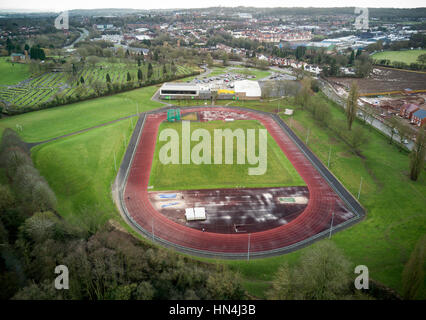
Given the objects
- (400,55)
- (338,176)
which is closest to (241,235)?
(338,176)

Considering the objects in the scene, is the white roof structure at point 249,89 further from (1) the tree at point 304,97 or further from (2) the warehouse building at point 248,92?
(1) the tree at point 304,97

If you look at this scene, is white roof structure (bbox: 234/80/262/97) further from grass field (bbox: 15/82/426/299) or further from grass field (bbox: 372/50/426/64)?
grass field (bbox: 372/50/426/64)

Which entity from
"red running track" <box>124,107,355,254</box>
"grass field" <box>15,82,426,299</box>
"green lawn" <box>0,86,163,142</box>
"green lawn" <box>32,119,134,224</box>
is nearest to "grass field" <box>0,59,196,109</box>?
"green lawn" <box>0,86,163,142</box>

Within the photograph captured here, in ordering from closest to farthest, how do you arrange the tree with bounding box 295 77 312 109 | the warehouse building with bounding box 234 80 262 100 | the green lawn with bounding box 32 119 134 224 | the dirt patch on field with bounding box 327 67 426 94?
the green lawn with bounding box 32 119 134 224 < the tree with bounding box 295 77 312 109 < the warehouse building with bounding box 234 80 262 100 < the dirt patch on field with bounding box 327 67 426 94
